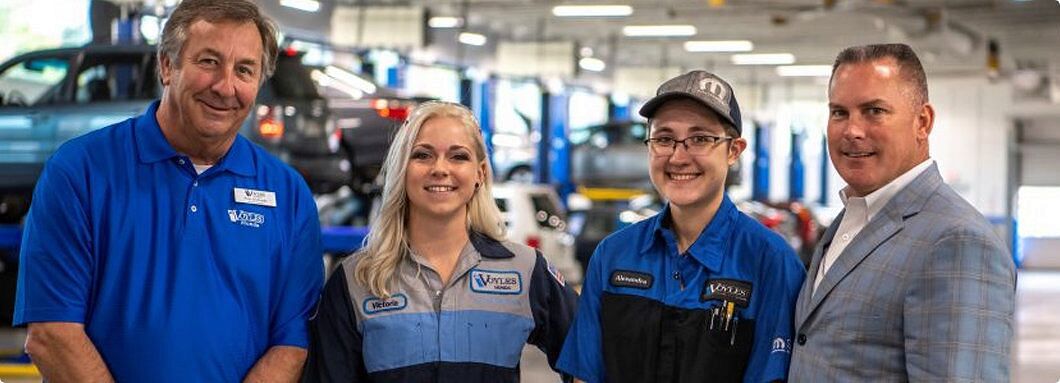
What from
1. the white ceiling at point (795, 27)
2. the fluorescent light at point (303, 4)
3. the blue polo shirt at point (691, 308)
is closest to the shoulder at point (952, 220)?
the blue polo shirt at point (691, 308)

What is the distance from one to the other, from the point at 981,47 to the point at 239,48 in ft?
81.6

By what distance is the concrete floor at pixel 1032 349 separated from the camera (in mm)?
9102

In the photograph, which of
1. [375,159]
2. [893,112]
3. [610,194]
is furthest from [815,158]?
[893,112]

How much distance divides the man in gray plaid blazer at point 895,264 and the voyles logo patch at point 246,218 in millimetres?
1134

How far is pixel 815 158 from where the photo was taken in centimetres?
4038

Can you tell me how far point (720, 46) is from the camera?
1053 inches

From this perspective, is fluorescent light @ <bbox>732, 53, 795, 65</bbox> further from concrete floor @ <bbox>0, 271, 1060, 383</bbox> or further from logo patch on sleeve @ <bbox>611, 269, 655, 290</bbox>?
logo patch on sleeve @ <bbox>611, 269, 655, 290</bbox>

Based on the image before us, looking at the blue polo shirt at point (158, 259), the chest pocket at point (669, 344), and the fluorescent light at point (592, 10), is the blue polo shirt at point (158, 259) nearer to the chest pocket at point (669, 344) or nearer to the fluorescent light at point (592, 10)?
the chest pocket at point (669, 344)

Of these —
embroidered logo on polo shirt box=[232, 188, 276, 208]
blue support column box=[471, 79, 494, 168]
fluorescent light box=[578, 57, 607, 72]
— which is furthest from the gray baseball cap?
fluorescent light box=[578, 57, 607, 72]

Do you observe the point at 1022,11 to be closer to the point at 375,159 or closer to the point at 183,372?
the point at 375,159

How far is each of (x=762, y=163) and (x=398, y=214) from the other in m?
34.7

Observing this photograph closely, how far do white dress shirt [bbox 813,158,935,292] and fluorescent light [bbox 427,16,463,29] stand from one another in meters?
19.3

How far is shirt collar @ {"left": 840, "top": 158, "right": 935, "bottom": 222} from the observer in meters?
2.52

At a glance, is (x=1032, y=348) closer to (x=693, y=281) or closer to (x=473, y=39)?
(x=693, y=281)
